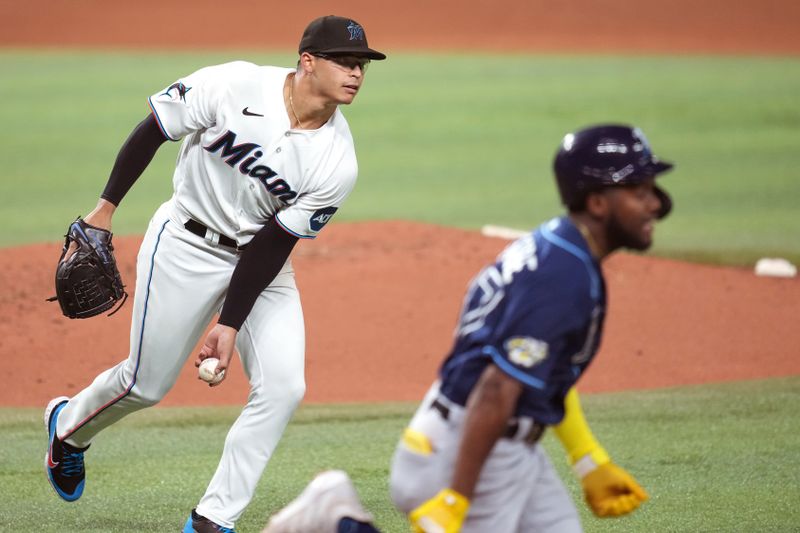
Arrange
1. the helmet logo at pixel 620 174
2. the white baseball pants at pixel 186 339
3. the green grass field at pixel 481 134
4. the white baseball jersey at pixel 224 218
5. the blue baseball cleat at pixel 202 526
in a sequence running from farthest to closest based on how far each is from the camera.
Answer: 1. the green grass field at pixel 481 134
2. the white baseball jersey at pixel 224 218
3. the white baseball pants at pixel 186 339
4. the blue baseball cleat at pixel 202 526
5. the helmet logo at pixel 620 174

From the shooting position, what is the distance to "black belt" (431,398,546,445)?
3.03 meters

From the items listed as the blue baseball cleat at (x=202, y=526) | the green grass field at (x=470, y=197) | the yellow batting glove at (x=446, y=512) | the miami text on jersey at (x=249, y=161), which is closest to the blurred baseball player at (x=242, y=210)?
the miami text on jersey at (x=249, y=161)

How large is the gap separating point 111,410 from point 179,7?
22.7 metres

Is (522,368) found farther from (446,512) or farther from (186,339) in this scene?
(186,339)

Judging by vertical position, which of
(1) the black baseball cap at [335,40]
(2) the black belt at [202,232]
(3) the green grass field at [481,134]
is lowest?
(3) the green grass field at [481,134]

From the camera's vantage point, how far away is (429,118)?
54.1 feet

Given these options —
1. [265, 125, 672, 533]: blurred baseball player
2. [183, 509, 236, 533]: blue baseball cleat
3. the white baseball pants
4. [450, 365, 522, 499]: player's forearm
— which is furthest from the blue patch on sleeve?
[450, 365, 522, 499]: player's forearm

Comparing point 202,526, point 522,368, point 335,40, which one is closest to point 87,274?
point 202,526

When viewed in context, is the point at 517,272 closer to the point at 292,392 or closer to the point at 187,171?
the point at 292,392

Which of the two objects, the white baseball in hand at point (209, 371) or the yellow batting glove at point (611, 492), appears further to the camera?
the white baseball in hand at point (209, 371)

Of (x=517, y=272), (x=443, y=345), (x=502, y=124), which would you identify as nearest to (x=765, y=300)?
(x=443, y=345)

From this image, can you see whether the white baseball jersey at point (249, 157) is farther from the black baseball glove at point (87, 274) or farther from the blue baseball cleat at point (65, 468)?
the blue baseball cleat at point (65, 468)

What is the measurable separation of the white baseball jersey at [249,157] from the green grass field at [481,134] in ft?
19.3

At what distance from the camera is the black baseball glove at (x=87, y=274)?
187 inches
